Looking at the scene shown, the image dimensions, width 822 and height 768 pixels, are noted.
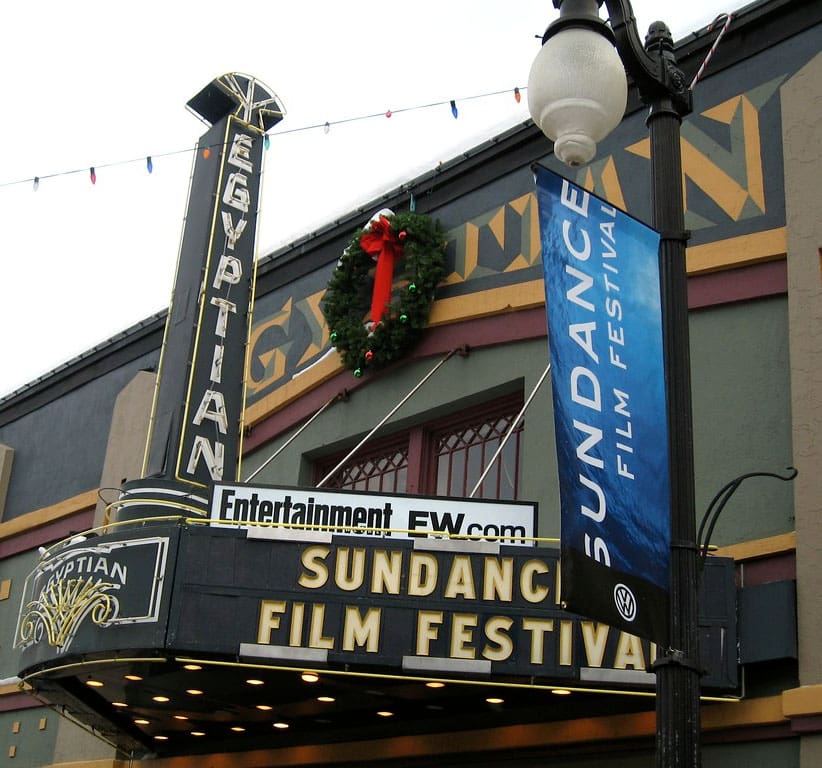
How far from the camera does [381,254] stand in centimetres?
1608

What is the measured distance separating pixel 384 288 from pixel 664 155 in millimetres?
9345

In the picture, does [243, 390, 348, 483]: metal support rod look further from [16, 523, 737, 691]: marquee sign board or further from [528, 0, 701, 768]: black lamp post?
[528, 0, 701, 768]: black lamp post

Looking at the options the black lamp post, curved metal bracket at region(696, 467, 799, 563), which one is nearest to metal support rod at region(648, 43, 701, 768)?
the black lamp post

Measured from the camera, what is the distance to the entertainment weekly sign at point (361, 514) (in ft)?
37.2

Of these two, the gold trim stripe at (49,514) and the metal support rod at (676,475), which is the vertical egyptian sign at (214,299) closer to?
the gold trim stripe at (49,514)

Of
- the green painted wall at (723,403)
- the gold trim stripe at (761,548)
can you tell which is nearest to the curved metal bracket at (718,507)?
the green painted wall at (723,403)

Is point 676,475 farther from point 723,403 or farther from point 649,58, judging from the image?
point 723,403

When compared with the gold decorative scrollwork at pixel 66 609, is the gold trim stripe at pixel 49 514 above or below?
above

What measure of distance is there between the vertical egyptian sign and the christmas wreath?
128cm

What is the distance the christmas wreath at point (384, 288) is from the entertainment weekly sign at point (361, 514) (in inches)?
145

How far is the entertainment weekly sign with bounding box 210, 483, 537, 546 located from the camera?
11328 mm

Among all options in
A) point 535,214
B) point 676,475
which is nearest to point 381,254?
point 535,214

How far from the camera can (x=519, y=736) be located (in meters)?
12.3

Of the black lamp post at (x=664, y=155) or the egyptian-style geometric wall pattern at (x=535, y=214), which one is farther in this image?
the egyptian-style geometric wall pattern at (x=535, y=214)
